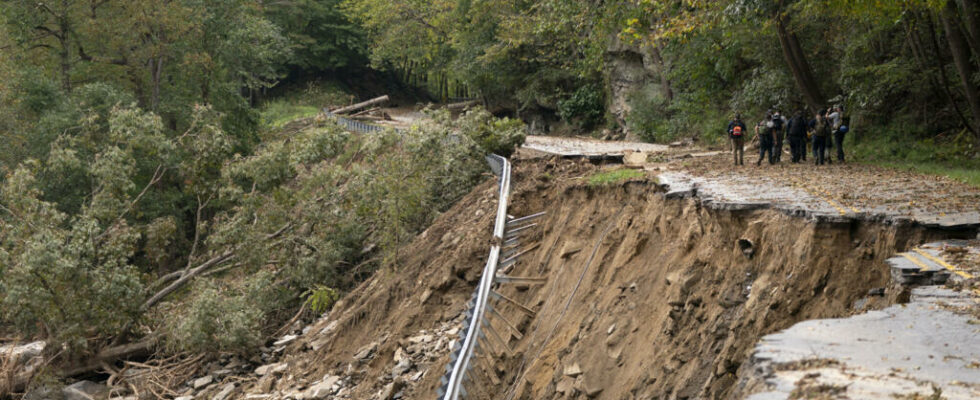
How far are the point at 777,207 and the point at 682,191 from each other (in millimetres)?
1932

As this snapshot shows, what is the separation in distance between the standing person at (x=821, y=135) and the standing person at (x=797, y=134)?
302mm

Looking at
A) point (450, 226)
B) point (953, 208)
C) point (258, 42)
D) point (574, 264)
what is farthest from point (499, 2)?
point (953, 208)

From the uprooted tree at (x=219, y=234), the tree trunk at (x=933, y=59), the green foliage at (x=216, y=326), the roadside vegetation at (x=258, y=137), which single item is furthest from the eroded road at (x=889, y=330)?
the green foliage at (x=216, y=326)

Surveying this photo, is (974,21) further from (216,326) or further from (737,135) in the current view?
(216,326)

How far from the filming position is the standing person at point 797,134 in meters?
17.1

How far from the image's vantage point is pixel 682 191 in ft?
33.7

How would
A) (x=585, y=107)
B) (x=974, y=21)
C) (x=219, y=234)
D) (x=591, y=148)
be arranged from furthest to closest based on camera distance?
(x=585, y=107) < (x=591, y=148) < (x=219, y=234) < (x=974, y=21)

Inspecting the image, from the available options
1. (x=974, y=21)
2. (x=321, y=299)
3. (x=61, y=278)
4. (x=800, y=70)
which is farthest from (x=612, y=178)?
(x=61, y=278)

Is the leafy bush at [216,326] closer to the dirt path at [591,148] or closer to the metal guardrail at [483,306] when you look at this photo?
the metal guardrail at [483,306]

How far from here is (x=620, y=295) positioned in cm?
935

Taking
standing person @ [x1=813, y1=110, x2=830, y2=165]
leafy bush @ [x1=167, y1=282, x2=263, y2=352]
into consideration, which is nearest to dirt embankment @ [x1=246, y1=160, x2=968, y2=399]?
leafy bush @ [x1=167, y1=282, x2=263, y2=352]

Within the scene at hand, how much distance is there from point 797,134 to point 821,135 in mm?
533

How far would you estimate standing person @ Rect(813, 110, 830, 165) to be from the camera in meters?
16.7

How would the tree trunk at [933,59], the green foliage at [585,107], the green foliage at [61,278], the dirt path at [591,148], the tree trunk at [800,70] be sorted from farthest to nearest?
the green foliage at [585,107], the tree trunk at [800,70], the dirt path at [591,148], the tree trunk at [933,59], the green foliage at [61,278]
